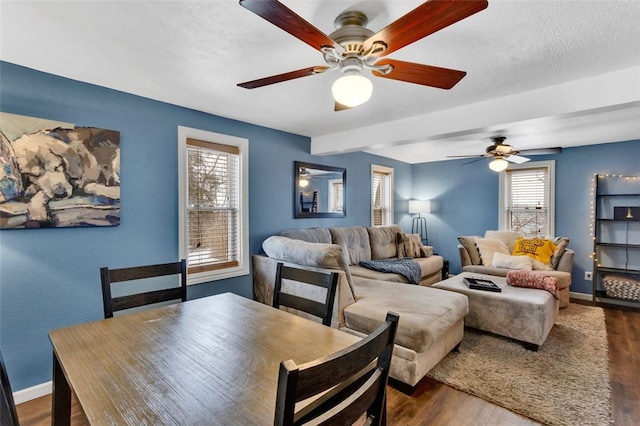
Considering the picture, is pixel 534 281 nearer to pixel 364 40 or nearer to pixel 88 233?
pixel 364 40

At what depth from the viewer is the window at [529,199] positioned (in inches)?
201

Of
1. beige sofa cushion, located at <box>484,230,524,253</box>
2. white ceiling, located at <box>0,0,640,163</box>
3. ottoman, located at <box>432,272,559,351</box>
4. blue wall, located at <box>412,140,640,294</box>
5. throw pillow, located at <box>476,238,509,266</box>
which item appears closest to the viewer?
white ceiling, located at <box>0,0,640,163</box>

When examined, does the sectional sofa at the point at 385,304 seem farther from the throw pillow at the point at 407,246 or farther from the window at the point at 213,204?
the throw pillow at the point at 407,246

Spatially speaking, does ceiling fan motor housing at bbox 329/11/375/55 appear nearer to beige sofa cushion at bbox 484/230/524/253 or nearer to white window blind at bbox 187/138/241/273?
white window blind at bbox 187/138/241/273

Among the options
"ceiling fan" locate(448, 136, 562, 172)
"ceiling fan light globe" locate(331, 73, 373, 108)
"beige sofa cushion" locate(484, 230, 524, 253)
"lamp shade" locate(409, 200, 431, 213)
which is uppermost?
"ceiling fan" locate(448, 136, 562, 172)

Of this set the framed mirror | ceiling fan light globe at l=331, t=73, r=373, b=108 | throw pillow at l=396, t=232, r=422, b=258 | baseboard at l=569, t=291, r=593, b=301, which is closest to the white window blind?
the framed mirror

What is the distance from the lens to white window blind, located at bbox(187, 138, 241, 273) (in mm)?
3207

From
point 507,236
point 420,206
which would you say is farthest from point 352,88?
point 420,206

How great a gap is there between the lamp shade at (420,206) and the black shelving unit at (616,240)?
252 cm

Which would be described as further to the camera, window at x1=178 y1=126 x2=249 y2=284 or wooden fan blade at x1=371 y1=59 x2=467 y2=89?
window at x1=178 y1=126 x2=249 y2=284

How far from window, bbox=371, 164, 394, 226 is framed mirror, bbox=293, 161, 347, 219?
3.00ft

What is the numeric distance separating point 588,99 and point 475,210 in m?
3.75

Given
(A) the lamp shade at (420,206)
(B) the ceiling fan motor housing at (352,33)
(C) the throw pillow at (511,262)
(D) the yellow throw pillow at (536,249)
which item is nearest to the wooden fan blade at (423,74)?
(B) the ceiling fan motor housing at (352,33)

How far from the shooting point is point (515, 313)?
2984 mm
